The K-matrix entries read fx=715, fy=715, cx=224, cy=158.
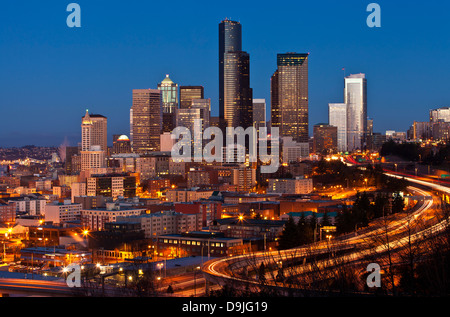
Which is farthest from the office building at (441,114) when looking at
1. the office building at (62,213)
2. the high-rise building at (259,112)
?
the office building at (62,213)

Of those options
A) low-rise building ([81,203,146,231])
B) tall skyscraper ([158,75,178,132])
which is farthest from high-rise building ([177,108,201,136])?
low-rise building ([81,203,146,231])

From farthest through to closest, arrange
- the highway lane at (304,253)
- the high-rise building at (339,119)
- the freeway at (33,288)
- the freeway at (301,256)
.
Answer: the high-rise building at (339,119), the highway lane at (304,253), the freeway at (301,256), the freeway at (33,288)

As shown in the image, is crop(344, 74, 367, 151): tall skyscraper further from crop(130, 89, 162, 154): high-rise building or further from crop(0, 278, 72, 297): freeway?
crop(0, 278, 72, 297): freeway

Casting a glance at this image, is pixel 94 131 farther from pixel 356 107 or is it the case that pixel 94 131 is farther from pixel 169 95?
pixel 356 107

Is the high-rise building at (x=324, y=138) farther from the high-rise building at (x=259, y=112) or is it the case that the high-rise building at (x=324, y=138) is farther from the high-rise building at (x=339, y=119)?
the high-rise building at (x=339, y=119)

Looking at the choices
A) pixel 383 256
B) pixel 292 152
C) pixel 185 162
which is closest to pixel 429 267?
pixel 383 256

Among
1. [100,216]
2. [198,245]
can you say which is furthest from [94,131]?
[198,245]
